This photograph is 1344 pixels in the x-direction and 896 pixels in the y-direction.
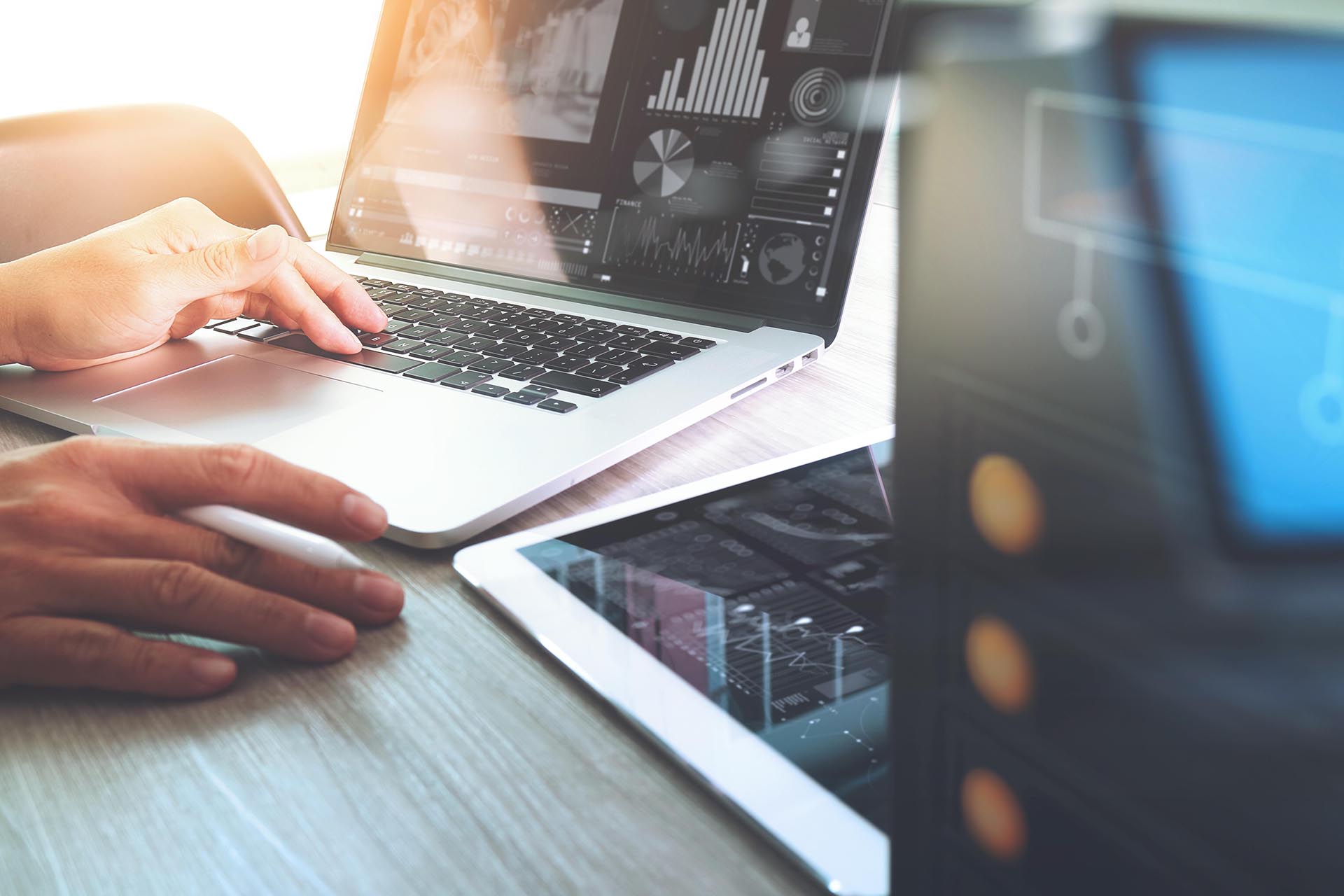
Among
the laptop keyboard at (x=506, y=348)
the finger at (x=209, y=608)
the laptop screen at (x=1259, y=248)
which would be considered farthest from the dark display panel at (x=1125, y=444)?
the laptop keyboard at (x=506, y=348)

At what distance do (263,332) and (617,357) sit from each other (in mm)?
349

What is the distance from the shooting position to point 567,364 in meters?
0.76

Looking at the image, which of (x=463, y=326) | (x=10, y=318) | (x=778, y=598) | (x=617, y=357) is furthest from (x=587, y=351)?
(x=10, y=318)

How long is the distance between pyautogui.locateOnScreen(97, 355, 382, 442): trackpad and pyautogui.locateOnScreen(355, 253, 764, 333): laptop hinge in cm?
24

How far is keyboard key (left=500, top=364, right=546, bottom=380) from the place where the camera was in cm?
74

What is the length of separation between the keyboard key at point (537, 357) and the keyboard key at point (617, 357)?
37 mm

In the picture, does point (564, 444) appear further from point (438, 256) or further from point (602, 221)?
point (438, 256)

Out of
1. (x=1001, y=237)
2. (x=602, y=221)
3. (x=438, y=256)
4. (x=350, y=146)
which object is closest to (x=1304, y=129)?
(x=1001, y=237)

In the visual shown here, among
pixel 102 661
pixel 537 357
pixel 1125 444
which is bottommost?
pixel 102 661

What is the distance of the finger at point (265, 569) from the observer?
18.8 inches

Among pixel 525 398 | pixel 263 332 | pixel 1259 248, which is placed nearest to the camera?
pixel 1259 248

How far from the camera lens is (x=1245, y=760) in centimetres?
18

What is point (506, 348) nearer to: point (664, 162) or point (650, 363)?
point (650, 363)

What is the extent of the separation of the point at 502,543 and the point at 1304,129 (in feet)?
1.43
